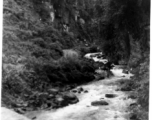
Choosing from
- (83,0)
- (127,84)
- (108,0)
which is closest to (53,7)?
(83,0)

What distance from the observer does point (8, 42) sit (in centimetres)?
532

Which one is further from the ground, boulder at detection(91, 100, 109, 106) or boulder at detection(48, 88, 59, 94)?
boulder at detection(48, 88, 59, 94)

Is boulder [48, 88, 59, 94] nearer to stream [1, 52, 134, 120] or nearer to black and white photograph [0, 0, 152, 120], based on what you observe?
black and white photograph [0, 0, 152, 120]

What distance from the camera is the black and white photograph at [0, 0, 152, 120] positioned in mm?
4715

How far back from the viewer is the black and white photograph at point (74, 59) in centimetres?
471

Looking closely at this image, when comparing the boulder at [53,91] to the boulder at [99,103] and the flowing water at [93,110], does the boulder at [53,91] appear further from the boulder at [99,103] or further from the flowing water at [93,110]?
the boulder at [99,103]

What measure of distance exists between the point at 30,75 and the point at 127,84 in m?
2.24

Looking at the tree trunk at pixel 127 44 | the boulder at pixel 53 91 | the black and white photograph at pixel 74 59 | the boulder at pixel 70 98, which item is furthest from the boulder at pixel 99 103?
the tree trunk at pixel 127 44

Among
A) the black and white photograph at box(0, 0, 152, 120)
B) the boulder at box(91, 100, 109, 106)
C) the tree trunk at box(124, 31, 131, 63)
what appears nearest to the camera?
the black and white photograph at box(0, 0, 152, 120)

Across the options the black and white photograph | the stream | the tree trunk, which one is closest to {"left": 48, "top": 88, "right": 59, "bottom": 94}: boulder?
the black and white photograph

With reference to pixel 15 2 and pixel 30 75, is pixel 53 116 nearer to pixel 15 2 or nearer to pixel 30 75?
pixel 30 75

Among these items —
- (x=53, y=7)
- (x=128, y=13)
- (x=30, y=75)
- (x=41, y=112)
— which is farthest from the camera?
(x=53, y=7)

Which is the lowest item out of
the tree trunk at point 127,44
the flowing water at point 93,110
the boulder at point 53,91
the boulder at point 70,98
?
the flowing water at point 93,110

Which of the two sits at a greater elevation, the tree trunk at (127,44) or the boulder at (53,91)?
the tree trunk at (127,44)
